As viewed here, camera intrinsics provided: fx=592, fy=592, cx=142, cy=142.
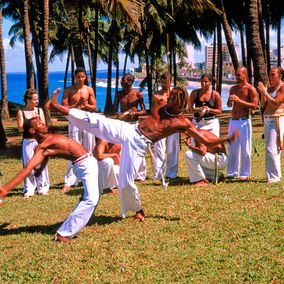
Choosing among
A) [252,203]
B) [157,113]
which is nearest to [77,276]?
[157,113]

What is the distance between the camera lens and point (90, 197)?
274 inches

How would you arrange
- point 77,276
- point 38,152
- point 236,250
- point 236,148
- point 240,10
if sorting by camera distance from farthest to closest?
point 240,10 → point 236,148 → point 38,152 → point 236,250 → point 77,276

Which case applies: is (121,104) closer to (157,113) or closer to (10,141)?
(157,113)

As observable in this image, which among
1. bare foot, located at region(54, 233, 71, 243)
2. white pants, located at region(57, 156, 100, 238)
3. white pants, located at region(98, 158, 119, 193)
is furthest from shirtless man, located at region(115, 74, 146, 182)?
bare foot, located at region(54, 233, 71, 243)

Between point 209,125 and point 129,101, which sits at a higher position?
point 129,101

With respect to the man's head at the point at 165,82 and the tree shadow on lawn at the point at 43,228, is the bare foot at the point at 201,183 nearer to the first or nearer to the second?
the man's head at the point at 165,82

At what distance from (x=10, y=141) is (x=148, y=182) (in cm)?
1165

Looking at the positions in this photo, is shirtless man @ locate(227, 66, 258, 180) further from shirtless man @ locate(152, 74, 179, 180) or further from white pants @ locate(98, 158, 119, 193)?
white pants @ locate(98, 158, 119, 193)

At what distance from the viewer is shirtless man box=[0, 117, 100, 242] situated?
22.3 ft

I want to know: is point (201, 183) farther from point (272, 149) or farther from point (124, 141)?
point (124, 141)

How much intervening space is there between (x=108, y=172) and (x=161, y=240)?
2950mm

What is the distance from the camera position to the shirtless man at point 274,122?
31.0ft

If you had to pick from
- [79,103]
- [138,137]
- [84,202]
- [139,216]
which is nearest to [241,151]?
[79,103]

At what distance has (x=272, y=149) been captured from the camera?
31.7 ft
